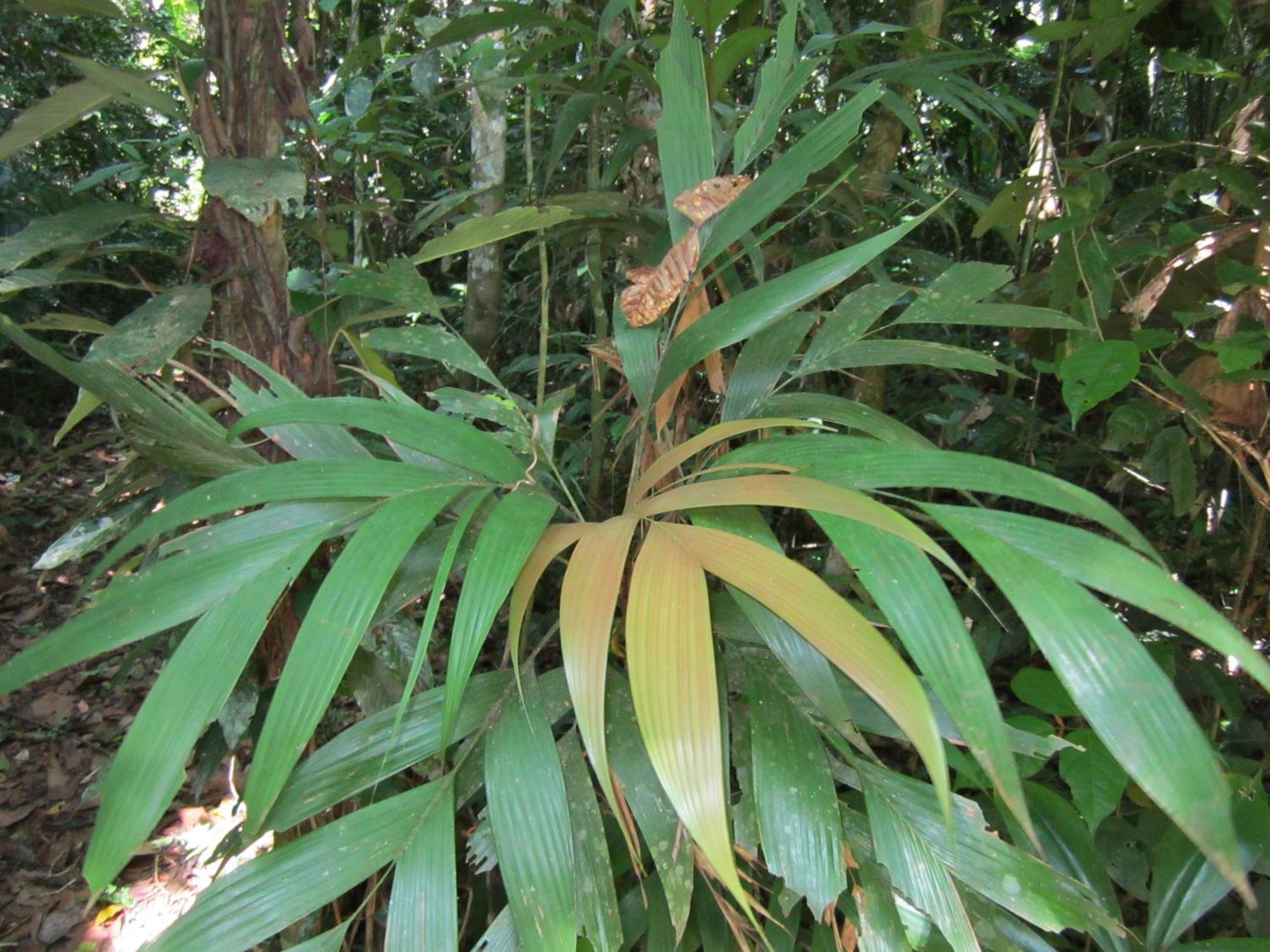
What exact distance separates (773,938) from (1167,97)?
7.54 ft

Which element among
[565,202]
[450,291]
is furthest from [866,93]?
[450,291]

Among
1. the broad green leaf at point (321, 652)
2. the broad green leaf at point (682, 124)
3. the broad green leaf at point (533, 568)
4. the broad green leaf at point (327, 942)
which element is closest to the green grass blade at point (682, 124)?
the broad green leaf at point (682, 124)

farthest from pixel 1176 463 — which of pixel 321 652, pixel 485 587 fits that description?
pixel 321 652

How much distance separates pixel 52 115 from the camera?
827 mm

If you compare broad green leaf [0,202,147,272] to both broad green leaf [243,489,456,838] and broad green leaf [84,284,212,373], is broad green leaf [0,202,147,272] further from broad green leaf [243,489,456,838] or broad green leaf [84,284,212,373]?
broad green leaf [243,489,456,838]

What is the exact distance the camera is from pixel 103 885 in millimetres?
474

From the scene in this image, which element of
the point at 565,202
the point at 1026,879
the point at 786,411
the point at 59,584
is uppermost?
the point at 565,202

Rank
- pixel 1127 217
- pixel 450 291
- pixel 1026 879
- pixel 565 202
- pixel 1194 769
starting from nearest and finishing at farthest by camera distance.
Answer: pixel 1194 769
pixel 1026 879
pixel 565 202
pixel 1127 217
pixel 450 291

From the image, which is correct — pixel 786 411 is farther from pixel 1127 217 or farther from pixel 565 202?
pixel 1127 217

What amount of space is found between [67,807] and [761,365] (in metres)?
1.97

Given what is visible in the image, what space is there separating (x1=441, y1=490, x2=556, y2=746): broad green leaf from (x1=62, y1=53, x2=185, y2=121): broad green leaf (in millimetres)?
647

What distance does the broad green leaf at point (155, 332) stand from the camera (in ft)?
2.60

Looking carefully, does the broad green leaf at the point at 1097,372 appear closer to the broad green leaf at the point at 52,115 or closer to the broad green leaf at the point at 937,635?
the broad green leaf at the point at 937,635

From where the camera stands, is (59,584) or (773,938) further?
(59,584)
